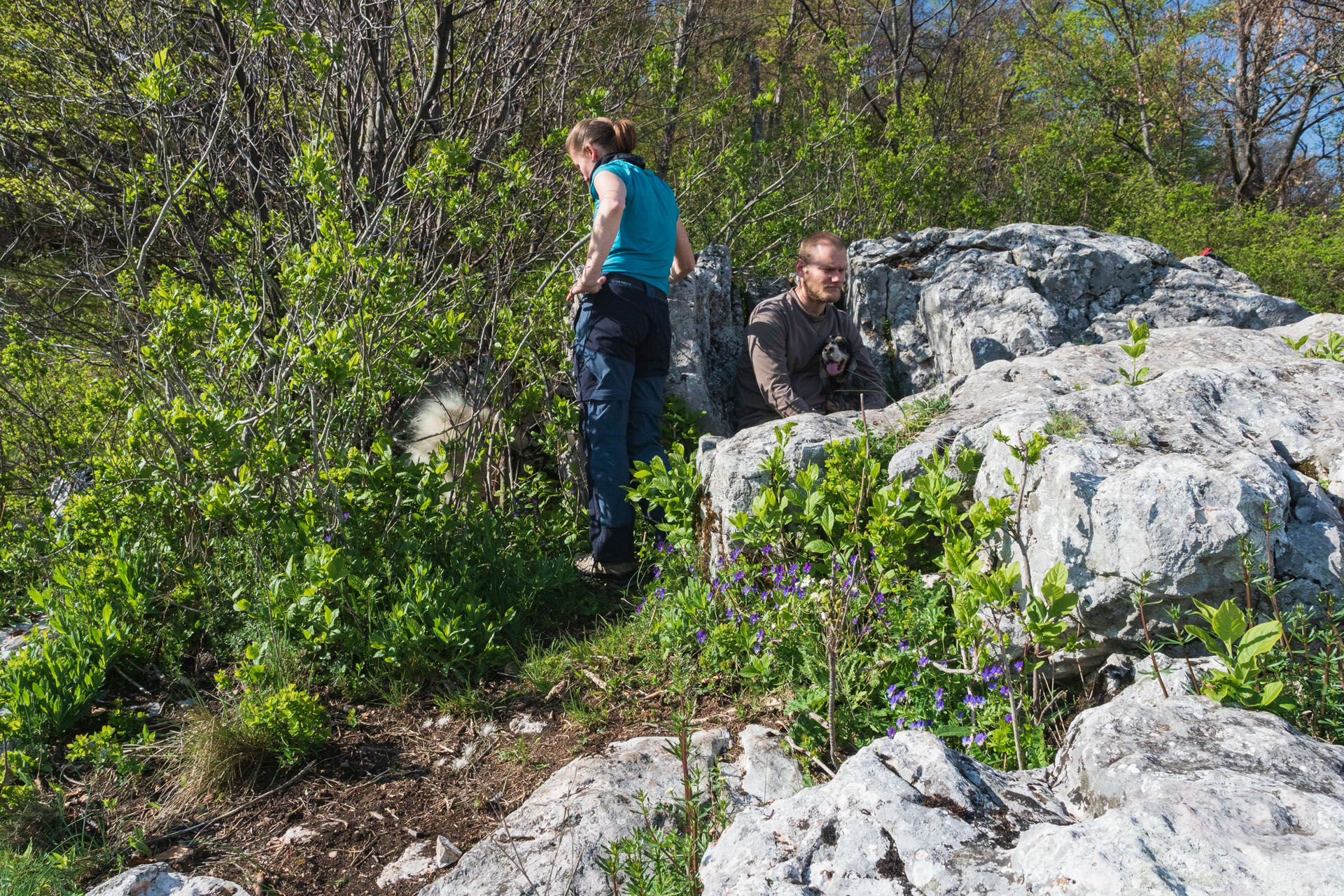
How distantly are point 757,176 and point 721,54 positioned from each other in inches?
142

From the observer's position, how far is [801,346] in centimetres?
502

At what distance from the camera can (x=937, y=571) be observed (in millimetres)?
2990

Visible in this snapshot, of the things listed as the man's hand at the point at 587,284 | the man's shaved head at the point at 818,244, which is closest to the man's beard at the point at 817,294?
the man's shaved head at the point at 818,244

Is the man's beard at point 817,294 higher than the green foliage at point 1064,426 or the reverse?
higher

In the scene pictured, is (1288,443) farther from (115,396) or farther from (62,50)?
(62,50)

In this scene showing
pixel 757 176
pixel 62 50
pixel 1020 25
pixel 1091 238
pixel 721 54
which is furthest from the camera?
pixel 1020 25

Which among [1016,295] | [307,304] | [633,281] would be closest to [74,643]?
[307,304]

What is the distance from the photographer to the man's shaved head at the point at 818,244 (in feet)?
16.1

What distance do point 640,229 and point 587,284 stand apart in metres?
0.45

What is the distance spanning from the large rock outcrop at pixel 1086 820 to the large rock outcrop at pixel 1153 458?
1.61 feet

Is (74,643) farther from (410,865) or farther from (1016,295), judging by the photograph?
(1016,295)

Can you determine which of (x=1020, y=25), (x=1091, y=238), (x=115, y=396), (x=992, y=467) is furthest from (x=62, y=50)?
(x=1020, y=25)

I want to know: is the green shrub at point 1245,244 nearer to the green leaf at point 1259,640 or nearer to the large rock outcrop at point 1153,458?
the large rock outcrop at point 1153,458

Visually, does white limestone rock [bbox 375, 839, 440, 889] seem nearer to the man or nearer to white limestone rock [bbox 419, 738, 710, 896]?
white limestone rock [bbox 419, 738, 710, 896]
